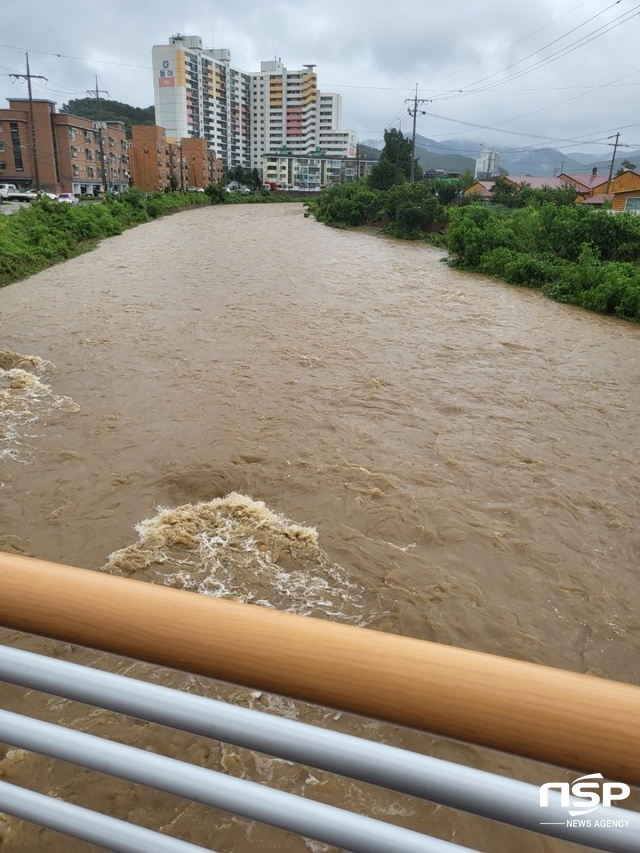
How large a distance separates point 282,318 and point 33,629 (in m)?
8.92

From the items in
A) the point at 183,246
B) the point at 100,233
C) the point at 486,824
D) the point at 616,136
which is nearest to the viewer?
the point at 486,824

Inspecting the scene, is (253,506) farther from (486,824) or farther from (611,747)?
(611,747)

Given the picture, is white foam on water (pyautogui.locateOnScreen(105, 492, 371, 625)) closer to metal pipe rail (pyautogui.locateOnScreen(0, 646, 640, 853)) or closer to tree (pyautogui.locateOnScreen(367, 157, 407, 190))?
metal pipe rail (pyautogui.locateOnScreen(0, 646, 640, 853))

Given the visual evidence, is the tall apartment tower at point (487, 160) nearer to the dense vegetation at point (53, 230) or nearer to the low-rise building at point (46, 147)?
the low-rise building at point (46, 147)

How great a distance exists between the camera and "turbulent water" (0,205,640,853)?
2.66m

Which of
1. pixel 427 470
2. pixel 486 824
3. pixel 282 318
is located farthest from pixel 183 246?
pixel 486 824

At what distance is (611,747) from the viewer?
474 mm

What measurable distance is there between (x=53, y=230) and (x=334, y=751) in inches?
657

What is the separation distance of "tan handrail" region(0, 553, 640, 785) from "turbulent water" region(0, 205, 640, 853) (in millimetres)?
2086

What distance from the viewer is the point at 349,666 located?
528mm

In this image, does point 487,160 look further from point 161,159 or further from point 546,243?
point 546,243

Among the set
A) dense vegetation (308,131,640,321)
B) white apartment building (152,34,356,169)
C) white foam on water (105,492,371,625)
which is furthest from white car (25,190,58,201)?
white apartment building (152,34,356,169)

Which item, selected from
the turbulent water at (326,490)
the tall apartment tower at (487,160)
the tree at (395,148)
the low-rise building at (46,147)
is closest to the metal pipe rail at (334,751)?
the turbulent water at (326,490)

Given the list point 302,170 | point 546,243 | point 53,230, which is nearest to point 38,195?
point 53,230
